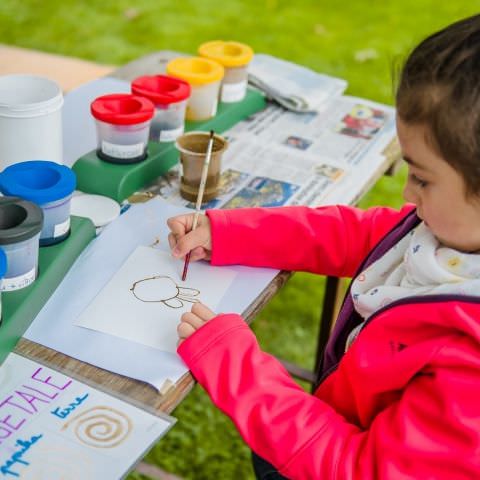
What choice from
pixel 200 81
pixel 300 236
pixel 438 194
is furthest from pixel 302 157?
pixel 438 194

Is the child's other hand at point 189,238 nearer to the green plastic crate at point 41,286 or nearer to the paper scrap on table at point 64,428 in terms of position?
the green plastic crate at point 41,286

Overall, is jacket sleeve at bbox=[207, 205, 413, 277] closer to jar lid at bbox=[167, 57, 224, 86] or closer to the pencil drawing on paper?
the pencil drawing on paper

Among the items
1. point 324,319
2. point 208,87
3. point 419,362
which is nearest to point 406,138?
point 419,362

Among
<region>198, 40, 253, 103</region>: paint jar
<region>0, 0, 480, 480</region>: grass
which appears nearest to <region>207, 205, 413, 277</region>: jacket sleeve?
<region>198, 40, 253, 103</region>: paint jar

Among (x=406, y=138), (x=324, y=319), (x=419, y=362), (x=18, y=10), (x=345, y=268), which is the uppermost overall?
(x=406, y=138)

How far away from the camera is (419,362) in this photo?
0.90 meters

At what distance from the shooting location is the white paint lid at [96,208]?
1.27 m

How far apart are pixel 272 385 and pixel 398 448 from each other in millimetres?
175

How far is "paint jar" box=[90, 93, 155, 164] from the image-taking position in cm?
133

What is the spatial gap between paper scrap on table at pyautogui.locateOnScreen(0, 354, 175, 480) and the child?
12 centimetres

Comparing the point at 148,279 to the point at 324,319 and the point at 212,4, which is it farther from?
the point at 212,4

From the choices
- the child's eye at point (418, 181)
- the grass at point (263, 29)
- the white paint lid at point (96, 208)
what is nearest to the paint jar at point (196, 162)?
the white paint lid at point (96, 208)

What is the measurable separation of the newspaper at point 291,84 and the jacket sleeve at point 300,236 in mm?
540

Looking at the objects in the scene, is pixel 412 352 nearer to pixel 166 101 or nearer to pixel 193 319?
pixel 193 319
